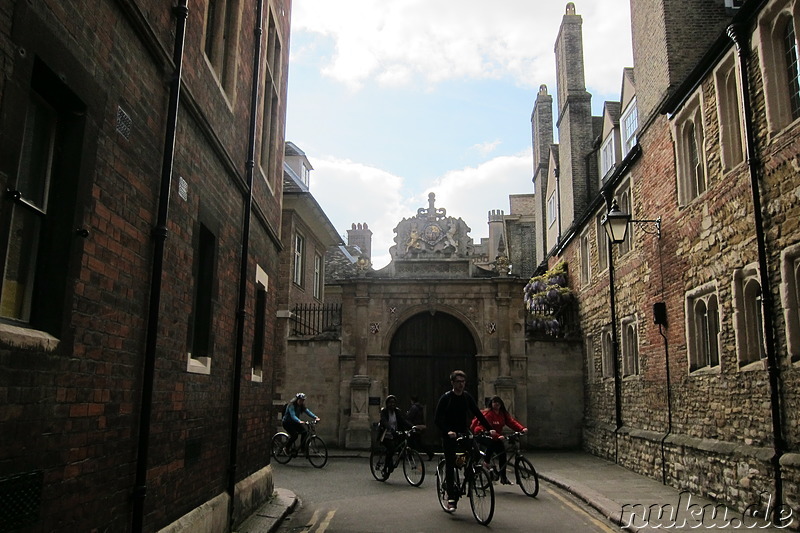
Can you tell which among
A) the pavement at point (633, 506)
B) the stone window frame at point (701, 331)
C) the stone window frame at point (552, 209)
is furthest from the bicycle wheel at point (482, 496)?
the stone window frame at point (552, 209)

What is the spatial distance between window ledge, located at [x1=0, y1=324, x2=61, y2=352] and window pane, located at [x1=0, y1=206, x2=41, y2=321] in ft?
0.43

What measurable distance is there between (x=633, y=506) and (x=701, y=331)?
4013mm

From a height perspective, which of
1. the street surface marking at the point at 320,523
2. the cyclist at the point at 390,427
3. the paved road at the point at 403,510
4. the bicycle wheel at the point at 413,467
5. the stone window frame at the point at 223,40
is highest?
the stone window frame at the point at 223,40

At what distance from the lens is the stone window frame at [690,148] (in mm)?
12914

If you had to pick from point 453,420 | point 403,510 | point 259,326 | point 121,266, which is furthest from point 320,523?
point 121,266

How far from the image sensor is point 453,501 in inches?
389

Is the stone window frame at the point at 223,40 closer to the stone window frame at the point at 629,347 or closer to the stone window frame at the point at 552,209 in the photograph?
the stone window frame at the point at 629,347

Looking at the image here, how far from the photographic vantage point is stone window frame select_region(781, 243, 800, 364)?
927 centimetres

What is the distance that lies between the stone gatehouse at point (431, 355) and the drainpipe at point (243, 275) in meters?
12.4

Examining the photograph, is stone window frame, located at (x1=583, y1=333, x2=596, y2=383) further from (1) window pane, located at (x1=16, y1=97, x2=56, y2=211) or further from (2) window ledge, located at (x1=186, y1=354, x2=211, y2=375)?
(1) window pane, located at (x1=16, y1=97, x2=56, y2=211)

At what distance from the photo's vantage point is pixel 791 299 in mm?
9375

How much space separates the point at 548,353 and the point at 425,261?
4.94 m

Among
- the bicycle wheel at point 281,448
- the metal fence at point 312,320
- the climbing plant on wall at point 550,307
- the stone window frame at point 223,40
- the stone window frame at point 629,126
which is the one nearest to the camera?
the stone window frame at point 223,40

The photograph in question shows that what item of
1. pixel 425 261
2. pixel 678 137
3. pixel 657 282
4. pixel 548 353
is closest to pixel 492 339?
pixel 548 353
